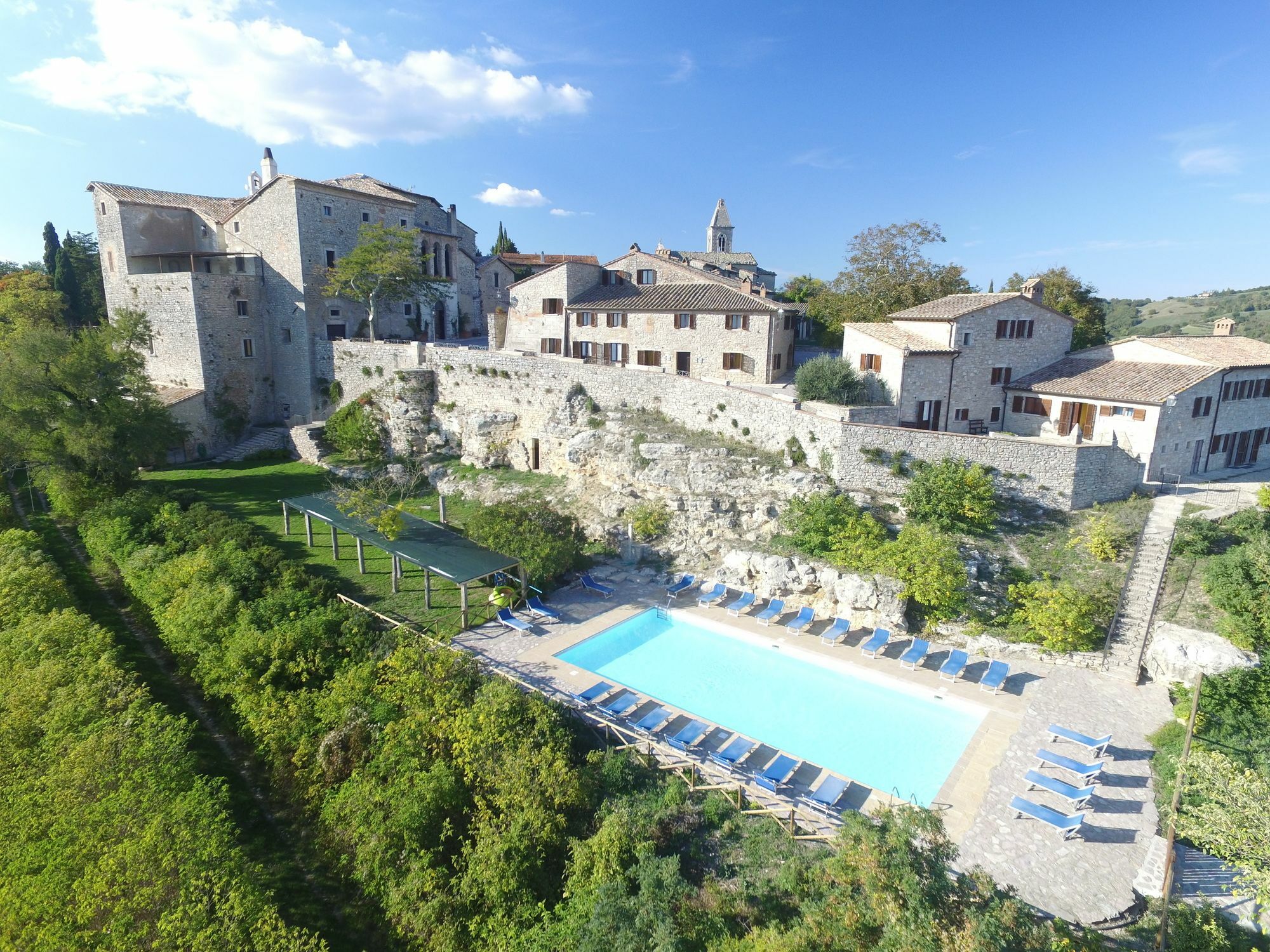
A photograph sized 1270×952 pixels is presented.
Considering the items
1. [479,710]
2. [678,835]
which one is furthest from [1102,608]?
[479,710]

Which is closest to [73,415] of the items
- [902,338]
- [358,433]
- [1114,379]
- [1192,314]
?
[358,433]

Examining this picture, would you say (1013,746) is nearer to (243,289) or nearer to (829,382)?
(829,382)

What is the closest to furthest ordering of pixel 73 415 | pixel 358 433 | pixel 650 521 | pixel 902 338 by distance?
pixel 650 521, pixel 902 338, pixel 73 415, pixel 358 433

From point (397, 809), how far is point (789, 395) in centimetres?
2423

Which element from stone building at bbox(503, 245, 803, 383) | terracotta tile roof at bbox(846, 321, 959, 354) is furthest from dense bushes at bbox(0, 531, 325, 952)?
terracotta tile roof at bbox(846, 321, 959, 354)

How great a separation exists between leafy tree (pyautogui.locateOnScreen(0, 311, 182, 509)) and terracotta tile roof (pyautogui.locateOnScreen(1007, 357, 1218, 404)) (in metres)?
41.2

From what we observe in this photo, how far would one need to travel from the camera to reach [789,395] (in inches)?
1291

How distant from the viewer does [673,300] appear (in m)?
38.4

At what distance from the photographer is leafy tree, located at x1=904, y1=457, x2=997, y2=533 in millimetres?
24406

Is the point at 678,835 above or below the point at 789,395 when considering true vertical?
below

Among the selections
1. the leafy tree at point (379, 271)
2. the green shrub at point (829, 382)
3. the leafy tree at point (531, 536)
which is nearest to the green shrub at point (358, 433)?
the leafy tree at point (379, 271)

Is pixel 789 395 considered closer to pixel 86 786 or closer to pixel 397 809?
pixel 397 809

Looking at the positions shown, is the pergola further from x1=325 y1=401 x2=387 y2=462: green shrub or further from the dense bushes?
x1=325 y1=401 x2=387 y2=462: green shrub

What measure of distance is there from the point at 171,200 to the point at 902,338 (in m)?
47.9
